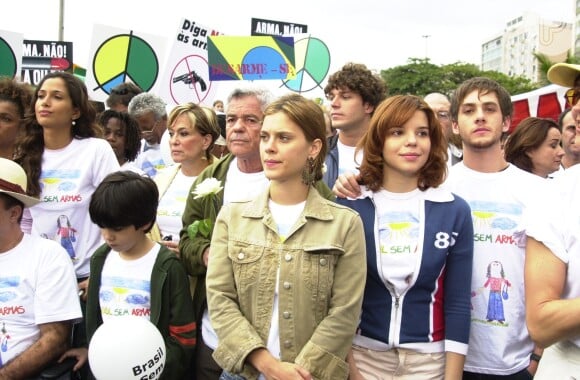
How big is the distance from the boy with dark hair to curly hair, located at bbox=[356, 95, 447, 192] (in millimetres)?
1048

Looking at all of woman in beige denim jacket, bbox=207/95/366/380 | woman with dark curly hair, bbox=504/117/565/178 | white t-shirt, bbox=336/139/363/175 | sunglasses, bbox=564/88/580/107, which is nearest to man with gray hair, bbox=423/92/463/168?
woman with dark curly hair, bbox=504/117/565/178

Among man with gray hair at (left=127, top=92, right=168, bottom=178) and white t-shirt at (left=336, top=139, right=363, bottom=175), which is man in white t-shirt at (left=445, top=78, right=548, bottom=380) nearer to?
white t-shirt at (left=336, top=139, right=363, bottom=175)

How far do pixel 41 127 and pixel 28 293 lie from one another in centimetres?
119

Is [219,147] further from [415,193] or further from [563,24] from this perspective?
[563,24]

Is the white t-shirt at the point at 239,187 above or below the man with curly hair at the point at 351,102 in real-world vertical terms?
below

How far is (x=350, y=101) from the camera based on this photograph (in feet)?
12.3

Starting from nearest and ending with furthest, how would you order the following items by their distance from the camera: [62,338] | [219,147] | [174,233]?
[62,338]
[174,233]
[219,147]

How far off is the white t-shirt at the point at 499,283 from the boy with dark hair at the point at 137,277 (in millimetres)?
1343

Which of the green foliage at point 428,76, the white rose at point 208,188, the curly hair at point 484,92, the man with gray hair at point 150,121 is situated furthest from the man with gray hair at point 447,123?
the green foliage at point 428,76

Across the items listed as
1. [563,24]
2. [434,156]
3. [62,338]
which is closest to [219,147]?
[62,338]

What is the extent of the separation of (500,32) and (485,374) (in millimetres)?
129583

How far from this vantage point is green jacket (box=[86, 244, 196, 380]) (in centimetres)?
272

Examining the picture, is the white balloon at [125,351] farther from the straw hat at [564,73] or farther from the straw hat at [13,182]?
the straw hat at [564,73]

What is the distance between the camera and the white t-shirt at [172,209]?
137 inches
